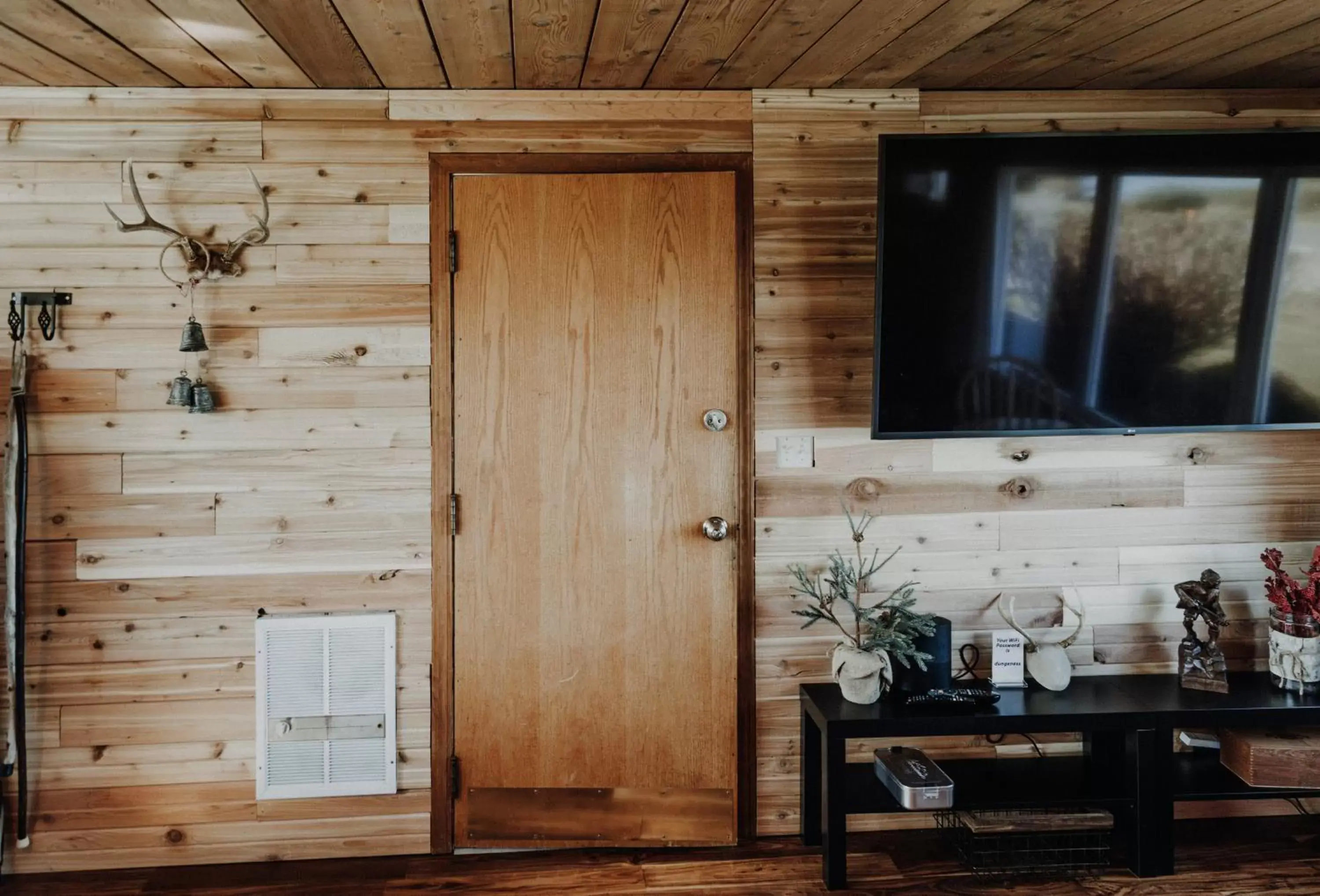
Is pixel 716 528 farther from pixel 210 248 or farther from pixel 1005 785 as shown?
pixel 210 248

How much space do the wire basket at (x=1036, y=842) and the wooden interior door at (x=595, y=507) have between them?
682 millimetres

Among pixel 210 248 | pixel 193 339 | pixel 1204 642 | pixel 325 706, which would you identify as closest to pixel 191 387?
pixel 193 339

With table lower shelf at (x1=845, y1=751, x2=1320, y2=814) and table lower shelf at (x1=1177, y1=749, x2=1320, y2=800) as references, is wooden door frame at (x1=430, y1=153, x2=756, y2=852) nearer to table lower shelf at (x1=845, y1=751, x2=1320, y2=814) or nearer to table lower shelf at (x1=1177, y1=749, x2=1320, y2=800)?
table lower shelf at (x1=845, y1=751, x2=1320, y2=814)

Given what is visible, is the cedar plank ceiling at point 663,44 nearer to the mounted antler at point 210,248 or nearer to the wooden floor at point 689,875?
the mounted antler at point 210,248

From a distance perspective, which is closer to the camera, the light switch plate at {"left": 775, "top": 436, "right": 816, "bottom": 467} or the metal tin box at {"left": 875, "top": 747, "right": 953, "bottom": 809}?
the metal tin box at {"left": 875, "top": 747, "right": 953, "bottom": 809}

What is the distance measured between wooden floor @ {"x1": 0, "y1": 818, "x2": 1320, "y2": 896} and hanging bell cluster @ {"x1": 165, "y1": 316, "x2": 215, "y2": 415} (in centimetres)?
132

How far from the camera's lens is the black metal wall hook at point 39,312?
7.92 ft

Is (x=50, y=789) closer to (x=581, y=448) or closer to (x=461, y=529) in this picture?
(x=461, y=529)

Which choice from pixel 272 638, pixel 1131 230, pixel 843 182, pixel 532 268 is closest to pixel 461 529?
pixel 272 638

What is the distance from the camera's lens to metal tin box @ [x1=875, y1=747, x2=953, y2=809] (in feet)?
7.45

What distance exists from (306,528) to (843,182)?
1846mm

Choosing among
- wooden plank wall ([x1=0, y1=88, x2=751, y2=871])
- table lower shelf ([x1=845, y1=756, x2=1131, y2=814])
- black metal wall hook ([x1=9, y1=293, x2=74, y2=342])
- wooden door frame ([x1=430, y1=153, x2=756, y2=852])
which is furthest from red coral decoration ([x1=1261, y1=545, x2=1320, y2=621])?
black metal wall hook ([x1=9, y1=293, x2=74, y2=342])

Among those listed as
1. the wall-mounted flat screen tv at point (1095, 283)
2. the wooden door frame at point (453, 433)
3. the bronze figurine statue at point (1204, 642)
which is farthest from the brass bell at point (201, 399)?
the bronze figurine statue at point (1204, 642)

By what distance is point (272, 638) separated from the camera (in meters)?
2.52
